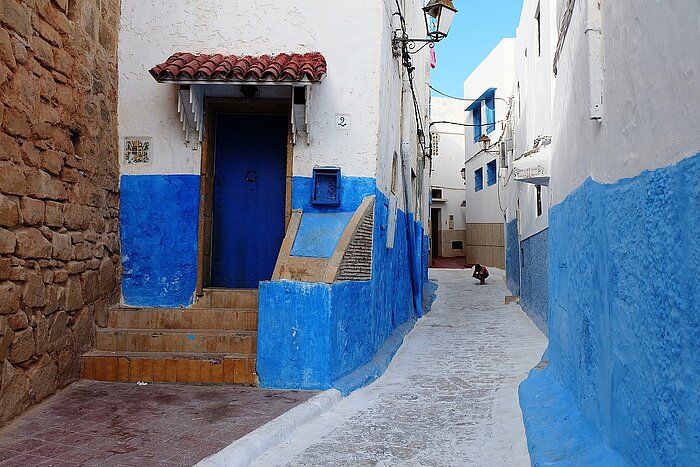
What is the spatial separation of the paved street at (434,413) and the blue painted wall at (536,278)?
736 mm

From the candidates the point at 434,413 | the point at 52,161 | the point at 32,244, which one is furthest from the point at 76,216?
the point at 434,413

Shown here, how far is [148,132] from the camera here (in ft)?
22.7

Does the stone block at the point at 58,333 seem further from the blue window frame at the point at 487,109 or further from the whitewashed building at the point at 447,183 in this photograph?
the whitewashed building at the point at 447,183

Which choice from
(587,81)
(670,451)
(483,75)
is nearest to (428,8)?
(587,81)

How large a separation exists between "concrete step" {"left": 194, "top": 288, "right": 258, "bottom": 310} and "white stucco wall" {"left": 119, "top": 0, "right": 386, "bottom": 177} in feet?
4.55

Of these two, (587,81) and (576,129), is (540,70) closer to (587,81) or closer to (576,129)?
(576,129)

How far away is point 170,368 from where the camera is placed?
5.66m

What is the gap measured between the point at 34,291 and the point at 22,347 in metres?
0.43

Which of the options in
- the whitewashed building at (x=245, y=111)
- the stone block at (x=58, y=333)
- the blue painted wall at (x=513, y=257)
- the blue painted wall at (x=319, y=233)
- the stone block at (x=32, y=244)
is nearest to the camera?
the stone block at (x=32, y=244)

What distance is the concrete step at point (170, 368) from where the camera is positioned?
562 cm

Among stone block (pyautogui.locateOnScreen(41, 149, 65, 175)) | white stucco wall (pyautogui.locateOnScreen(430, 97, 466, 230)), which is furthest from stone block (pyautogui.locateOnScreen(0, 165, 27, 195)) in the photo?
white stucco wall (pyautogui.locateOnScreen(430, 97, 466, 230))

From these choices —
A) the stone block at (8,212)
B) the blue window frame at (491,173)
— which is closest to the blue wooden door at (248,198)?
the stone block at (8,212)

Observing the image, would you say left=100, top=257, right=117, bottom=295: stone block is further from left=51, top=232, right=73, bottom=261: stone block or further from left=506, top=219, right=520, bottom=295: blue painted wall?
left=506, top=219, right=520, bottom=295: blue painted wall

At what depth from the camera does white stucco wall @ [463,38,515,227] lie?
24.7 m
